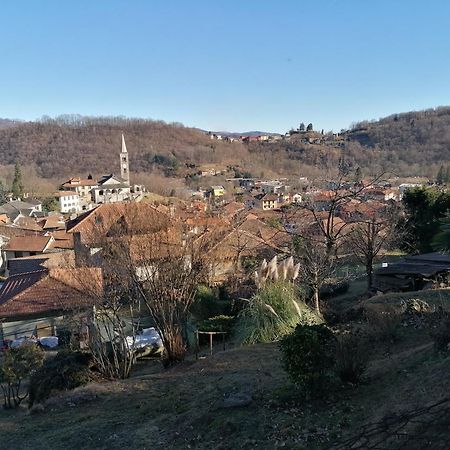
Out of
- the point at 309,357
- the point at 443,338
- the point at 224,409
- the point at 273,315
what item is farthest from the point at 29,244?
the point at 443,338

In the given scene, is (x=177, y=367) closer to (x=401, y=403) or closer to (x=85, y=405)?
(x=85, y=405)

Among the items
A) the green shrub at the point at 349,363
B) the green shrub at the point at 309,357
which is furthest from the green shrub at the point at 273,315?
A: the green shrub at the point at 309,357

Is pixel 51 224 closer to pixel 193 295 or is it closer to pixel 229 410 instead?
pixel 193 295

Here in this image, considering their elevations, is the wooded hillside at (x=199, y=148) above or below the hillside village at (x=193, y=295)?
above

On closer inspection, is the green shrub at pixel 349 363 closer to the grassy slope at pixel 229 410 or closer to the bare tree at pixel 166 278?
the grassy slope at pixel 229 410

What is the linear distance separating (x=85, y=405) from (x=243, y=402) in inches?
125

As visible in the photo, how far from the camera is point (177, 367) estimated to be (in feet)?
31.3

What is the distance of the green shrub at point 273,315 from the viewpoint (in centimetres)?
980

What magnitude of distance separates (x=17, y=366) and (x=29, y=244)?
2575cm

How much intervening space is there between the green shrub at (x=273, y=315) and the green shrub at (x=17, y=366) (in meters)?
4.25

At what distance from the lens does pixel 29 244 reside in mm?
33562

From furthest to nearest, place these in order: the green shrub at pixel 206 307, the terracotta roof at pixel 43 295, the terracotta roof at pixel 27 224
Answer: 1. the terracotta roof at pixel 27 224
2. the terracotta roof at pixel 43 295
3. the green shrub at pixel 206 307

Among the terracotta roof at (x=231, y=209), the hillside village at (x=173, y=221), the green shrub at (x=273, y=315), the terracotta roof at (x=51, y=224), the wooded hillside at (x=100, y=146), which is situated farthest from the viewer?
the wooded hillside at (x=100, y=146)

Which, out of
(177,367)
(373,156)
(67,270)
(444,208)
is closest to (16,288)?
(67,270)
